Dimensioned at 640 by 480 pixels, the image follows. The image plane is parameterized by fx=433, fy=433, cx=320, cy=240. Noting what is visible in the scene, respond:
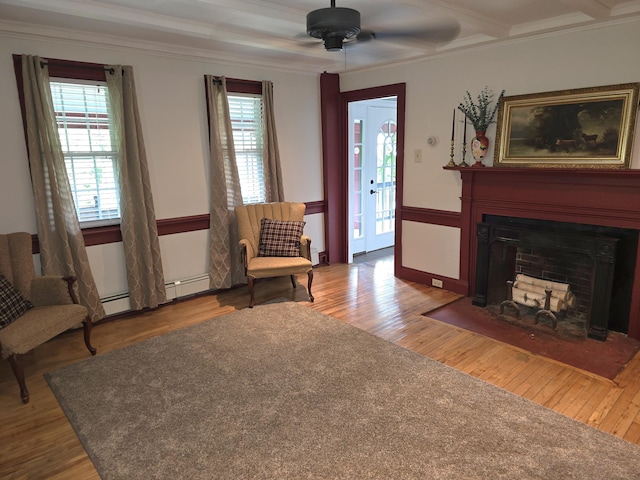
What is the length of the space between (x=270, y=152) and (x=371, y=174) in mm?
1823

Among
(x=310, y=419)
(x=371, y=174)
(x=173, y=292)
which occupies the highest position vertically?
(x=371, y=174)

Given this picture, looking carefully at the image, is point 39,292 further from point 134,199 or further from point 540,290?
point 540,290

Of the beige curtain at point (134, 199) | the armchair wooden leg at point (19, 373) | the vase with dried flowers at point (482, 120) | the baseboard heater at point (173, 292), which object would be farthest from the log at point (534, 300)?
the armchair wooden leg at point (19, 373)

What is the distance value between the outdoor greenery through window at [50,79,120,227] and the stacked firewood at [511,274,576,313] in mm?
3700

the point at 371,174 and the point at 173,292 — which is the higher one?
the point at 371,174

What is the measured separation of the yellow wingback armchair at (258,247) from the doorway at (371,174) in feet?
3.96

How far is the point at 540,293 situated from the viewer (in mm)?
3740

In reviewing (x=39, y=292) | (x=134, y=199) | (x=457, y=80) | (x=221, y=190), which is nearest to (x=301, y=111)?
(x=221, y=190)

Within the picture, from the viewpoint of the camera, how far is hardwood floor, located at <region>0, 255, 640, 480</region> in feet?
7.61

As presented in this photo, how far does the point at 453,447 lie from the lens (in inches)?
87.0

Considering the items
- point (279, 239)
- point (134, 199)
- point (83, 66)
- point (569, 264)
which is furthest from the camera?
point (279, 239)

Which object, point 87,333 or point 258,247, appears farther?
point 258,247

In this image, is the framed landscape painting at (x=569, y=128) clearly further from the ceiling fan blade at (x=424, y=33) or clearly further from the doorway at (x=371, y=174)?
the doorway at (x=371, y=174)

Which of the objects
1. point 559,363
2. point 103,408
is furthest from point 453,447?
point 103,408
